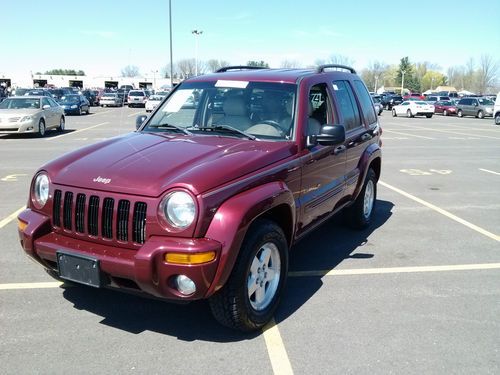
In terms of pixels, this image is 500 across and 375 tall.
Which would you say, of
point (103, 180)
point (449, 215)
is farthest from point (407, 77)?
point (103, 180)

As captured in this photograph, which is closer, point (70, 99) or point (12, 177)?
point (12, 177)

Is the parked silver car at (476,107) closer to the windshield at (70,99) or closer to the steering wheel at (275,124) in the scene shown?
the windshield at (70,99)

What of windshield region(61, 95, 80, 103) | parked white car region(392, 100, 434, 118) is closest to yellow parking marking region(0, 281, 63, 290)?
windshield region(61, 95, 80, 103)

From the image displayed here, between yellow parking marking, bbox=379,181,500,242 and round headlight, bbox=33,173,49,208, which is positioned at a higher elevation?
round headlight, bbox=33,173,49,208

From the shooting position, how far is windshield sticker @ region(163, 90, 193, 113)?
4905mm

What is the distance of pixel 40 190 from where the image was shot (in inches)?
146

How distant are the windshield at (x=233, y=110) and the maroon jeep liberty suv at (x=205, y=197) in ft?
0.04

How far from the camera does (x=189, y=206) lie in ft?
10.2

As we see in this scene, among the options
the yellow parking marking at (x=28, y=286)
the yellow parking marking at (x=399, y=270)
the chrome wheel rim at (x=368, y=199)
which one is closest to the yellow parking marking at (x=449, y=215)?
the yellow parking marking at (x=399, y=270)

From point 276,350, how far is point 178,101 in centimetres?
272

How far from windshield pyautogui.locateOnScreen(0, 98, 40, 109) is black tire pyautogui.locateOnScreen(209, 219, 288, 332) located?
17.1 m

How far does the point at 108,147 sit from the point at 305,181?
1705 mm

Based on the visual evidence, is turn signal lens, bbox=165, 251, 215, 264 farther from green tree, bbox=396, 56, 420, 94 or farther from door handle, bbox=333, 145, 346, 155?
green tree, bbox=396, 56, 420, 94

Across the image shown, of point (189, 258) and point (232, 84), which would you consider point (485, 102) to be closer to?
point (232, 84)
